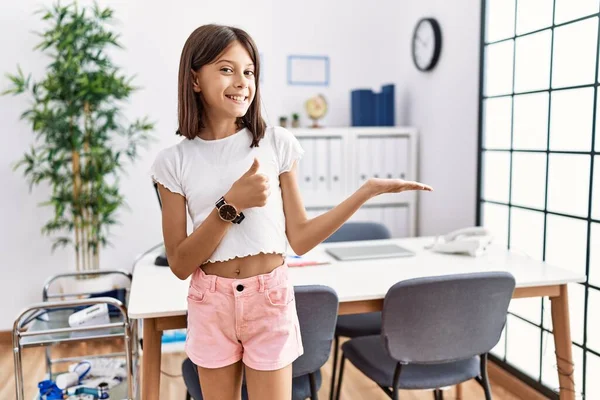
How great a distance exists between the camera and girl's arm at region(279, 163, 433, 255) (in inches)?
50.2

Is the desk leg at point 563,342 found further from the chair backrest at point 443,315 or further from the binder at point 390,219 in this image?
the binder at point 390,219

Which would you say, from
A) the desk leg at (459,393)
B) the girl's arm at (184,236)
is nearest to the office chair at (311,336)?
the girl's arm at (184,236)

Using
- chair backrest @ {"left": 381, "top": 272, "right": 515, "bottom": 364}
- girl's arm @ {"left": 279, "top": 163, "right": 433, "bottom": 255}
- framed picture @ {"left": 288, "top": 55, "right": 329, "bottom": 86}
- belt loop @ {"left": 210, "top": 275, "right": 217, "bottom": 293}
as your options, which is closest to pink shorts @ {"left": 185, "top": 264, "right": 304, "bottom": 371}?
belt loop @ {"left": 210, "top": 275, "right": 217, "bottom": 293}

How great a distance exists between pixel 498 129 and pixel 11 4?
3.08 meters

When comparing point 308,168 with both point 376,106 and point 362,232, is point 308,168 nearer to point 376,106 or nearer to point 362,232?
point 376,106

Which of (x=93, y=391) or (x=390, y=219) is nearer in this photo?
(x=93, y=391)

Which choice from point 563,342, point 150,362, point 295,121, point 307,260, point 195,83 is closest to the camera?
point 195,83

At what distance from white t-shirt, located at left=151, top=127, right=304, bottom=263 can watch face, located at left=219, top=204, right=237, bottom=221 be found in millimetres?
70

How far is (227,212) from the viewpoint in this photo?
3.96 ft

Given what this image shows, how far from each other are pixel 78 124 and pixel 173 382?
5.81ft

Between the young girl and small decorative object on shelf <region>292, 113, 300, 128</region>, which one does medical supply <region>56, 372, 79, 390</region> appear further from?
small decorative object on shelf <region>292, 113, 300, 128</region>

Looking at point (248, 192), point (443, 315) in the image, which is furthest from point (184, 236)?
→ point (443, 315)

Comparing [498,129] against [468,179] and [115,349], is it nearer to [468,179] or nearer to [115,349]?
[468,179]

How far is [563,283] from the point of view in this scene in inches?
80.4
